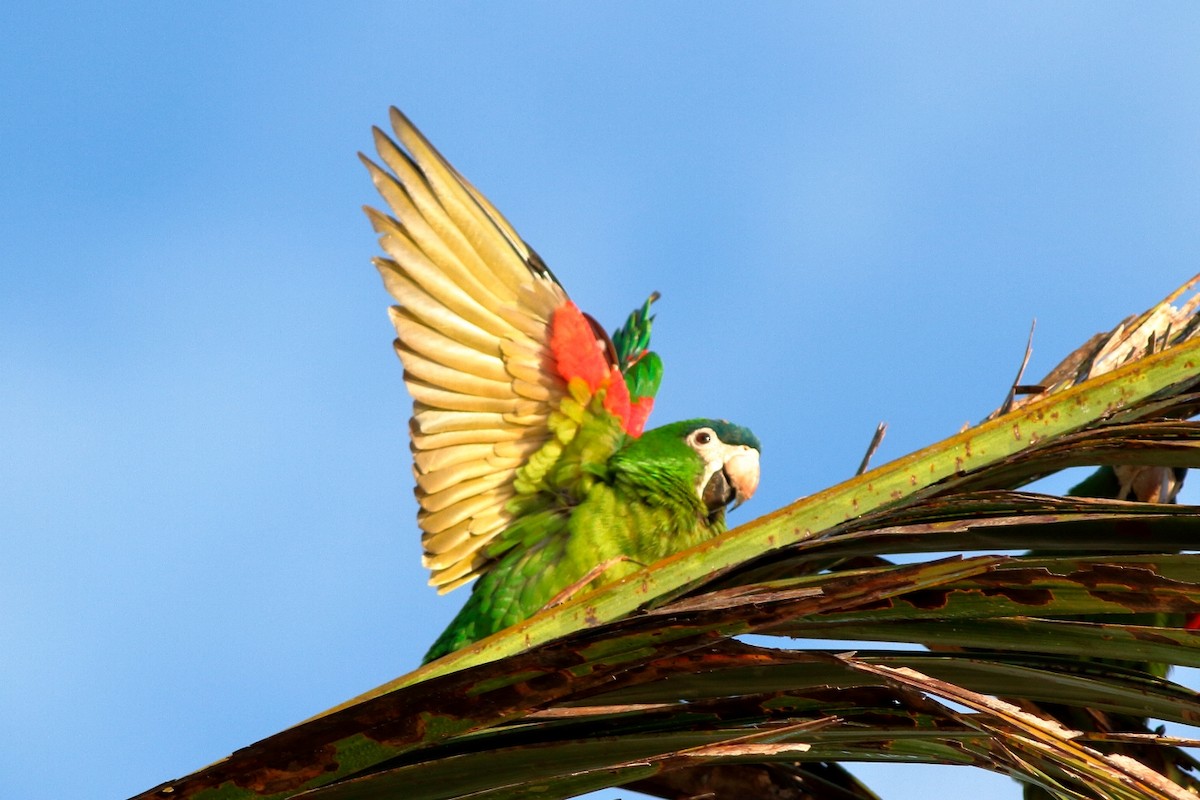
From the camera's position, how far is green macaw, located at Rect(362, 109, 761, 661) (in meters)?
3.38

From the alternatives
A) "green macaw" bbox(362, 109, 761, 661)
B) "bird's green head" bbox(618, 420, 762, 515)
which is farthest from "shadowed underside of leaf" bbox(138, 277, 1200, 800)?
"bird's green head" bbox(618, 420, 762, 515)

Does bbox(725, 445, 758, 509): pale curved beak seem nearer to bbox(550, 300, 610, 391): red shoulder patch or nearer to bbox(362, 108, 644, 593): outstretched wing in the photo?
bbox(362, 108, 644, 593): outstretched wing

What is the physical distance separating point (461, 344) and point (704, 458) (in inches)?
32.5

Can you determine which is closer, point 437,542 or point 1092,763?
point 1092,763

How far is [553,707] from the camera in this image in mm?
1183

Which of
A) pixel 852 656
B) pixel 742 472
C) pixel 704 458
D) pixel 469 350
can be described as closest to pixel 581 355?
pixel 469 350

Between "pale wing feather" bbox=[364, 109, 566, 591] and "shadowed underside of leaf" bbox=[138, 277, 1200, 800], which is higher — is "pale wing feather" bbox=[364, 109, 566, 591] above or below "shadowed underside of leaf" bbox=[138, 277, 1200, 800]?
above

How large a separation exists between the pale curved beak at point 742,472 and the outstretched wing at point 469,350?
37 centimetres

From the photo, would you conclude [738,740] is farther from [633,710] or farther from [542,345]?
[542,345]

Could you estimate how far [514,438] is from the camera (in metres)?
3.62

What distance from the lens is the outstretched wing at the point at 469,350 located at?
10.8 feet

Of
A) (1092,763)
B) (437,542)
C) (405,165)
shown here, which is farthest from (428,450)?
(1092,763)

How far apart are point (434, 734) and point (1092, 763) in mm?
586

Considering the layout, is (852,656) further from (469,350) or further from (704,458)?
(704,458)
